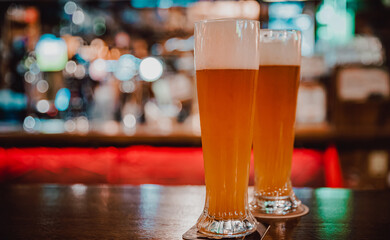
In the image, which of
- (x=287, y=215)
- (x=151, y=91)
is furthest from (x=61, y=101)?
(x=287, y=215)

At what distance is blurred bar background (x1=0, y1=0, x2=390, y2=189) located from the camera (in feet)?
9.67

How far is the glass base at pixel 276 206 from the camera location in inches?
30.9

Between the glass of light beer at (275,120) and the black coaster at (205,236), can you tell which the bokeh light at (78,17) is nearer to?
the glass of light beer at (275,120)

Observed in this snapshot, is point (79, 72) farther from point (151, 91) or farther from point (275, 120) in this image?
point (275, 120)

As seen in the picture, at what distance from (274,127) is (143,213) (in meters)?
0.29

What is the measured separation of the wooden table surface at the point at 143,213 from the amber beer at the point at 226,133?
7 centimetres

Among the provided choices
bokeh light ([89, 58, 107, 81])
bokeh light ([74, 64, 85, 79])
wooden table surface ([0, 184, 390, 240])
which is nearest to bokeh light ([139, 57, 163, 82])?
bokeh light ([89, 58, 107, 81])

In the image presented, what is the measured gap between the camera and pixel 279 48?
791 millimetres

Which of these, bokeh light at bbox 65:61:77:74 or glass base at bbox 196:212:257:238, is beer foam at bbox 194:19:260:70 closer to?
glass base at bbox 196:212:257:238

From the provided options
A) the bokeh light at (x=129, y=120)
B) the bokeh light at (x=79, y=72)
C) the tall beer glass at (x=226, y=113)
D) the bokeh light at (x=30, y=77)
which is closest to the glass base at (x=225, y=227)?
the tall beer glass at (x=226, y=113)

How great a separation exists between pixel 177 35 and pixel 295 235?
382 centimetres

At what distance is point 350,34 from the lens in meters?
4.44

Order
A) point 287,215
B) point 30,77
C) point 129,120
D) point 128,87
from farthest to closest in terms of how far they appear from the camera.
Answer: point 30,77 < point 128,87 < point 129,120 < point 287,215

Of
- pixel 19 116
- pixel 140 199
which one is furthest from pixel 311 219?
pixel 19 116
